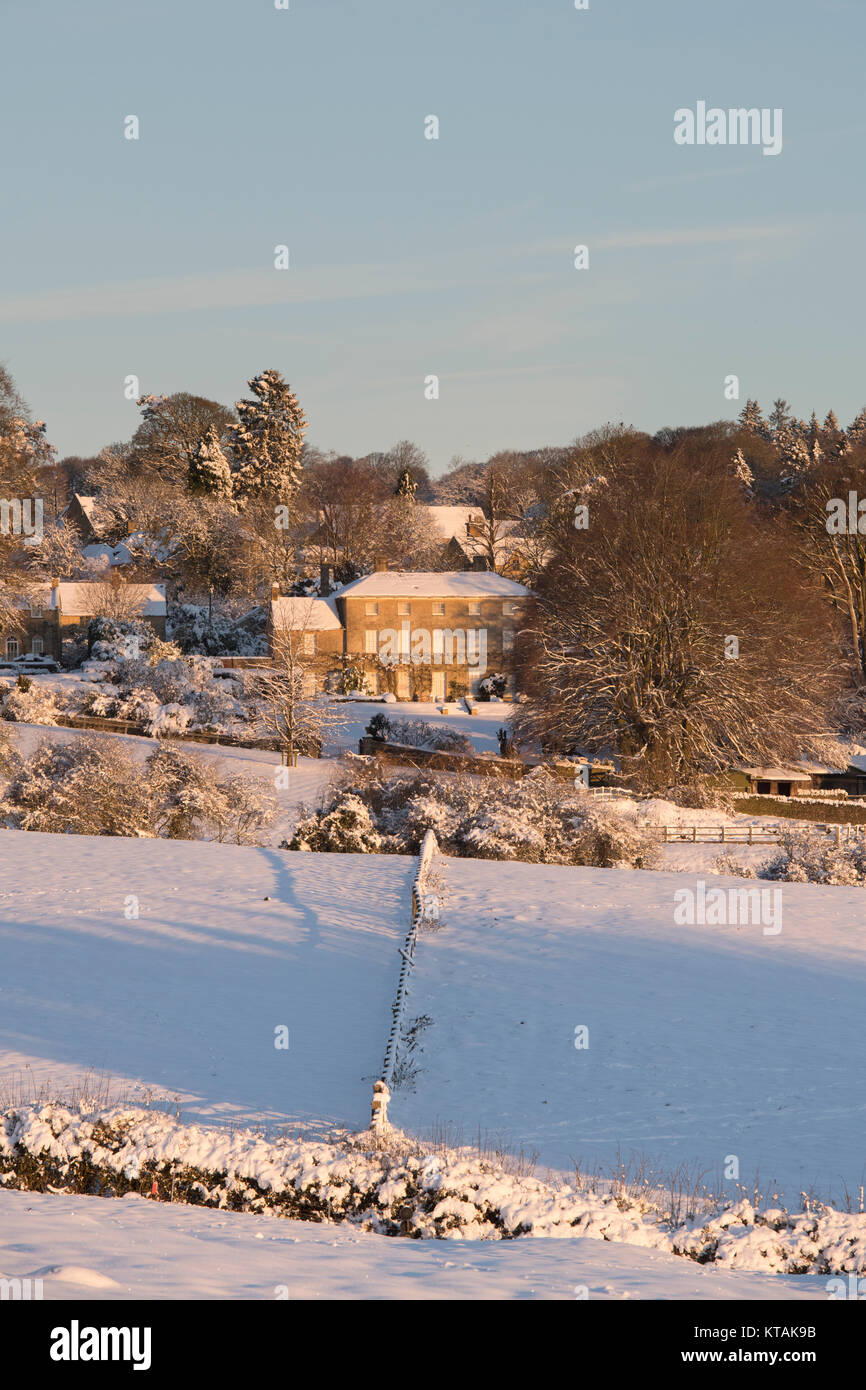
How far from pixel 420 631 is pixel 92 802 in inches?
1464

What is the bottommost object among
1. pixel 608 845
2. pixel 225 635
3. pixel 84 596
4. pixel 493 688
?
pixel 608 845

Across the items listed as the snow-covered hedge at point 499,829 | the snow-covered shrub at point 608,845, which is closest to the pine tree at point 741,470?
the snow-covered hedge at point 499,829

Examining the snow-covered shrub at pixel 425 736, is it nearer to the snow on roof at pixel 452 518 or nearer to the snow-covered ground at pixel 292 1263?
the snow-covered ground at pixel 292 1263

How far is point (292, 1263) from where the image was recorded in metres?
9.23

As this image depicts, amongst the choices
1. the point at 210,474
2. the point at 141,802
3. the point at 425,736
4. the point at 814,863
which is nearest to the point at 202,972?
the point at 141,802

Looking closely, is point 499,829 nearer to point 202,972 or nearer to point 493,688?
point 202,972

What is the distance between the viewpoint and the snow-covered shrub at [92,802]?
107 ft

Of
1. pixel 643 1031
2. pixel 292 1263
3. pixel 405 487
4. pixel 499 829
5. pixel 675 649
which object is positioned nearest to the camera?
pixel 292 1263

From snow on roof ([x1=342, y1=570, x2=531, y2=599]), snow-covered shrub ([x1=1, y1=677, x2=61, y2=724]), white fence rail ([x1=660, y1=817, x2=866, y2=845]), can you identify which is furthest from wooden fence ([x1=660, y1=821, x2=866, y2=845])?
snow on roof ([x1=342, y1=570, x2=531, y2=599])

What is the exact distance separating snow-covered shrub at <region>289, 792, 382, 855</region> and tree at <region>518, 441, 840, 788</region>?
14022 millimetres

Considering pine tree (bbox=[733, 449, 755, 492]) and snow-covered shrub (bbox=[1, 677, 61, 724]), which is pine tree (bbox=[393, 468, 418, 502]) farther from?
snow-covered shrub (bbox=[1, 677, 61, 724])

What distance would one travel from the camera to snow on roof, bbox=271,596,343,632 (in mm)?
64375
